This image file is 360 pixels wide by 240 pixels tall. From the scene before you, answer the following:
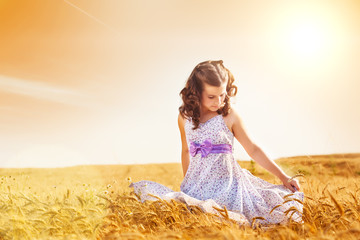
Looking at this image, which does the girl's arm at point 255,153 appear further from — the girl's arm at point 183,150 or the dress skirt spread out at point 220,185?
the girl's arm at point 183,150

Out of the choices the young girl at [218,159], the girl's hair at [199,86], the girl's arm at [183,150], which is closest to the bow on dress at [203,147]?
the young girl at [218,159]

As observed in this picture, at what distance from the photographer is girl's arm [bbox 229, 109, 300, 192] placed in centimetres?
358

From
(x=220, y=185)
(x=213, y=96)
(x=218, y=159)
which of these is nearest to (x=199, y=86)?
(x=213, y=96)

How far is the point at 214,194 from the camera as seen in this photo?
3.73 metres

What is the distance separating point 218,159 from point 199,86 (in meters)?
0.81

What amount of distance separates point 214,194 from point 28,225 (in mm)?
1809

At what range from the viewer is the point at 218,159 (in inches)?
152

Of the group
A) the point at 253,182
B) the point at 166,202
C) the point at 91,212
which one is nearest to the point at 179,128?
the point at 253,182

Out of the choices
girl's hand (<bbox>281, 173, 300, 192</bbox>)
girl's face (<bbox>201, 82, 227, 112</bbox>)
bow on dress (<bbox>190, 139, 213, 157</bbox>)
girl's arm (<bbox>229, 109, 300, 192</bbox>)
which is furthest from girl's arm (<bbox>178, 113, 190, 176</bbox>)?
girl's hand (<bbox>281, 173, 300, 192</bbox>)

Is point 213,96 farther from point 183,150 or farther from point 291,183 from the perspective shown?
point 291,183

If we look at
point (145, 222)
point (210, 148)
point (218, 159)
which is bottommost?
point (145, 222)

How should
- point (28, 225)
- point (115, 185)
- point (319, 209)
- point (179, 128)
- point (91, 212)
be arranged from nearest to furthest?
point (28, 225) < point (91, 212) < point (319, 209) < point (179, 128) < point (115, 185)

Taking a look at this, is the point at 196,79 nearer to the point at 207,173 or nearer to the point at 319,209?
the point at 207,173

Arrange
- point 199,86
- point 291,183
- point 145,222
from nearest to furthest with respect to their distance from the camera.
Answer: point 145,222
point 291,183
point 199,86
